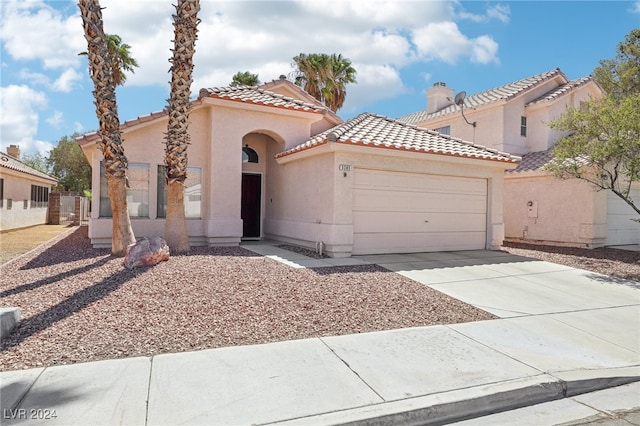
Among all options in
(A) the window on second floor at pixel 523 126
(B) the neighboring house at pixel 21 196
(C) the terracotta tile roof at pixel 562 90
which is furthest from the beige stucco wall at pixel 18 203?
(C) the terracotta tile roof at pixel 562 90

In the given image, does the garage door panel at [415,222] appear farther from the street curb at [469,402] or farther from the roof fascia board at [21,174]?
the roof fascia board at [21,174]

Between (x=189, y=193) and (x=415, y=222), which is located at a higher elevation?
(x=189, y=193)

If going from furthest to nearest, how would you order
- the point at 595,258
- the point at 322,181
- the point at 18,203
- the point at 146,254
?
the point at 18,203
the point at 595,258
the point at 322,181
the point at 146,254

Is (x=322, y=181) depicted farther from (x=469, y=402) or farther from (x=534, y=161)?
(x=534, y=161)

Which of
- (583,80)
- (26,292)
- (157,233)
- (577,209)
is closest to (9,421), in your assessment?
(26,292)

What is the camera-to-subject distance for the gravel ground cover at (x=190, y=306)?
499cm

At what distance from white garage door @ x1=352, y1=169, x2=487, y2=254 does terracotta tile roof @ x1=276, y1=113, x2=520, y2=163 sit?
0.85 meters

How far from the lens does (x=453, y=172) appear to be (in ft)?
42.9

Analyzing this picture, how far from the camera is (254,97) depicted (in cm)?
1409

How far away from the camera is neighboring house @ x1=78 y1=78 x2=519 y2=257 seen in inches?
458

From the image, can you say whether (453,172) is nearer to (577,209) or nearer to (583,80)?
(577,209)

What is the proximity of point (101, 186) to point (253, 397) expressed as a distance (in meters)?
10.5

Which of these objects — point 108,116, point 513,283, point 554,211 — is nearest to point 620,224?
point 554,211

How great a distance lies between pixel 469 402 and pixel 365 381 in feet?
3.29
